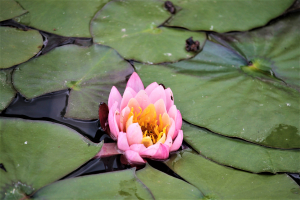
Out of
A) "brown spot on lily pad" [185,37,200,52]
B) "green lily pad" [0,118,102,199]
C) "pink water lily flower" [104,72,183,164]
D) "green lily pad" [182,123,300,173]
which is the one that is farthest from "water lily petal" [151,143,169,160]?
"brown spot on lily pad" [185,37,200,52]

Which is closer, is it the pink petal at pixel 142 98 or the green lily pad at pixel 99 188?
the green lily pad at pixel 99 188

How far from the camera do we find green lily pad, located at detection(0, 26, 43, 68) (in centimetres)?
185

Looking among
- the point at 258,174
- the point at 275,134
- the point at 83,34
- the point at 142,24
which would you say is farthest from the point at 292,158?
the point at 83,34

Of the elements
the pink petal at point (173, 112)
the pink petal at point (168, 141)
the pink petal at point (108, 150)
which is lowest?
the pink petal at point (108, 150)

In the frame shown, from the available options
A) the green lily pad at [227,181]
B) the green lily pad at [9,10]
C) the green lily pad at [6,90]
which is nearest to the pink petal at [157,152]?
the green lily pad at [227,181]

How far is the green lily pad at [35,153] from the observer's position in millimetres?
1270

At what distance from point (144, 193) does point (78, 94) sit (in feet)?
2.85

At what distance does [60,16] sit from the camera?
2193 mm

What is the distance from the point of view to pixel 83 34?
2131 mm

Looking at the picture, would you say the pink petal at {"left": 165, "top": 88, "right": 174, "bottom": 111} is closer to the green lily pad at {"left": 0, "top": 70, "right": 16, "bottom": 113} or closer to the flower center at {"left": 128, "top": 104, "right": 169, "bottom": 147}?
the flower center at {"left": 128, "top": 104, "right": 169, "bottom": 147}

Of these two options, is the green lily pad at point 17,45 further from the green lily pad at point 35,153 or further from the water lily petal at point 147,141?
the water lily petal at point 147,141

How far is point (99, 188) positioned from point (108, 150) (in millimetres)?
275

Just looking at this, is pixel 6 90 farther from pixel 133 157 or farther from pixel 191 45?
pixel 191 45

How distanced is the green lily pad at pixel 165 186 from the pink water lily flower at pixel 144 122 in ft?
0.29
